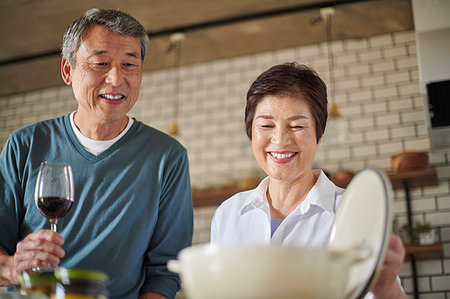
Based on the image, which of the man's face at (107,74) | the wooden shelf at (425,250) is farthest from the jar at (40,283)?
the wooden shelf at (425,250)

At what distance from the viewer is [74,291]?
3.11ft

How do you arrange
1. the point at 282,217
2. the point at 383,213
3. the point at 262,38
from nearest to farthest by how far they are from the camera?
1. the point at 383,213
2. the point at 282,217
3. the point at 262,38

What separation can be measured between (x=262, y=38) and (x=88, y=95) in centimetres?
400

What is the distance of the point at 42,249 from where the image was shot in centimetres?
133

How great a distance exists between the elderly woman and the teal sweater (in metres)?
0.21

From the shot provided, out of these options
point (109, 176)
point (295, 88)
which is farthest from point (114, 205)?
point (295, 88)

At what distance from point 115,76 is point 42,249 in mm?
755

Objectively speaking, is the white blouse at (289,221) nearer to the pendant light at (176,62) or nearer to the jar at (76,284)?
the jar at (76,284)

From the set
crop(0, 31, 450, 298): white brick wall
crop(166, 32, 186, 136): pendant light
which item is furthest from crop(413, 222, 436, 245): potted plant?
crop(166, 32, 186, 136): pendant light

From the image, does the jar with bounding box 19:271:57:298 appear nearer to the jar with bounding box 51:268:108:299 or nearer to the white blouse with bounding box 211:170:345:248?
the jar with bounding box 51:268:108:299

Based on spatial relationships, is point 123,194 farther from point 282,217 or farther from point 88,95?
point 282,217

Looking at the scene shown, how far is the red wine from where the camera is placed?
1.45 m

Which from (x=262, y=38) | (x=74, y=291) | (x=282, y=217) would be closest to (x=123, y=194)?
(x=282, y=217)

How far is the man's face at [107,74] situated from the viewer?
191 cm
